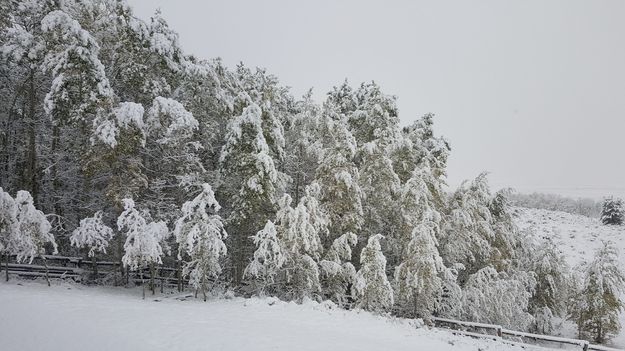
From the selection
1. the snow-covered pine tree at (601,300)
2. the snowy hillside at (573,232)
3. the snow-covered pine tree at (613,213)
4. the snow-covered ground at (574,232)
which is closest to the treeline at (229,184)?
the snow-covered pine tree at (601,300)

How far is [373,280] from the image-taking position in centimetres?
1775

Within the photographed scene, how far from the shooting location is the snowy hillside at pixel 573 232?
47.4m

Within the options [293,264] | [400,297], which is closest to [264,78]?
[293,264]

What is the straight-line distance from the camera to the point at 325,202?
20.8m

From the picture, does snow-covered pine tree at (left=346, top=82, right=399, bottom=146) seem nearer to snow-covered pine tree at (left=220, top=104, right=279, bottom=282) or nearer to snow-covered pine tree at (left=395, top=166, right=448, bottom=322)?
snow-covered pine tree at (left=395, top=166, right=448, bottom=322)

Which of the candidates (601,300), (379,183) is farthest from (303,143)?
(601,300)

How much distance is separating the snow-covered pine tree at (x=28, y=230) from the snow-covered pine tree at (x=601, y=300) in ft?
93.0

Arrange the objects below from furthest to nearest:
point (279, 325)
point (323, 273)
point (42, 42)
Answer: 1. point (323, 273)
2. point (42, 42)
3. point (279, 325)

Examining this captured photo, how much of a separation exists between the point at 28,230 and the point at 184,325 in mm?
7958

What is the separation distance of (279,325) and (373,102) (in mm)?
13604

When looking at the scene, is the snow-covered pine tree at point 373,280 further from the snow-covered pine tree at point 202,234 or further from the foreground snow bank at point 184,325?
the snow-covered pine tree at point 202,234

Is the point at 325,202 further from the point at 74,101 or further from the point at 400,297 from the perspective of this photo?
the point at 74,101

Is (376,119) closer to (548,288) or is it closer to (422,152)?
(422,152)

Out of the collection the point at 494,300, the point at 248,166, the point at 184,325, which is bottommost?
the point at 494,300
